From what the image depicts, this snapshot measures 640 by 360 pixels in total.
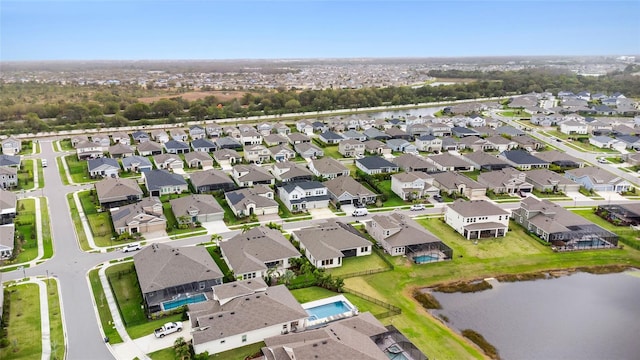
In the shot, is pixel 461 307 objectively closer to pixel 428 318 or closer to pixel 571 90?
pixel 428 318

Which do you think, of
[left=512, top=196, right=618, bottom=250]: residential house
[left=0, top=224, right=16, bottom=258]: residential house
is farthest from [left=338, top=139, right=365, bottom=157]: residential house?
[left=0, top=224, right=16, bottom=258]: residential house

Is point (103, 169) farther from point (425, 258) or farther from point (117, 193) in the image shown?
point (425, 258)

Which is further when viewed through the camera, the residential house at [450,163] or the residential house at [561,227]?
the residential house at [450,163]

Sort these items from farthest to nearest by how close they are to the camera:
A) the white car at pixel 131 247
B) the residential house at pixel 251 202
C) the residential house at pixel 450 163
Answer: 1. the residential house at pixel 450 163
2. the residential house at pixel 251 202
3. the white car at pixel 131 247

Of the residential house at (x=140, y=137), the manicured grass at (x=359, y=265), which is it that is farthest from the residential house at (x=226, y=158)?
the manicured grass at (x=359, y=265)

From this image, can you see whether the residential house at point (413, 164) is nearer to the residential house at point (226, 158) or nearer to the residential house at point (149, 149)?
the residential house at point (226, 158)

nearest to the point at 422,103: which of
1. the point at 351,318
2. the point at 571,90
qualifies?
the point at 571,90
